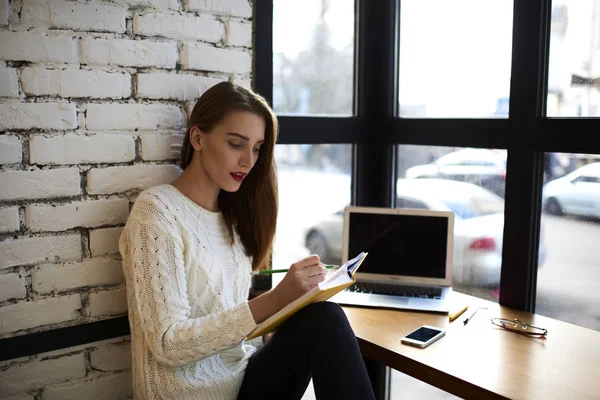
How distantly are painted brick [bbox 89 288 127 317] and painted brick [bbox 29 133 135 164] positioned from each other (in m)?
0.35

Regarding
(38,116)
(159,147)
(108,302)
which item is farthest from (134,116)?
(108,302)

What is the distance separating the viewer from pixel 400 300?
6.04ft

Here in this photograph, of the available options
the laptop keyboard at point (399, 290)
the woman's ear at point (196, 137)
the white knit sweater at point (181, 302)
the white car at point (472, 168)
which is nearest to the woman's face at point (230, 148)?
the woman's ear at point (196, 137)

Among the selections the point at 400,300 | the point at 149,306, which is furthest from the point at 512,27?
the point at 149,306

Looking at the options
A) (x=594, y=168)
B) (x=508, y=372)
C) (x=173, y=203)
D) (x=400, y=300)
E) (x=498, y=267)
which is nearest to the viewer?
(x=508, y=372)

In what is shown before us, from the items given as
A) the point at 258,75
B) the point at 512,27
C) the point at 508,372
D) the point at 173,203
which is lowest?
the point at 508,372

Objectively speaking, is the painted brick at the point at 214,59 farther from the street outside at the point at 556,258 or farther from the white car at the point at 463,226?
the white car at the point at 463,226

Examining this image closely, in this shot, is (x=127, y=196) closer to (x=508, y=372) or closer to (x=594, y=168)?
(x=508, y=372)

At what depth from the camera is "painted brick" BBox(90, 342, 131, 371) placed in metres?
1.63

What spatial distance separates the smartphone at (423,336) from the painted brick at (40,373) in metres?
0.85

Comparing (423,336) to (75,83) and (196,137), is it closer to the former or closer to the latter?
(196,137)

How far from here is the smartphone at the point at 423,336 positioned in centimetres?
151

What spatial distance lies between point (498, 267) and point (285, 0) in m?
1.13

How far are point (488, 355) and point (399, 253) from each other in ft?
1.77
